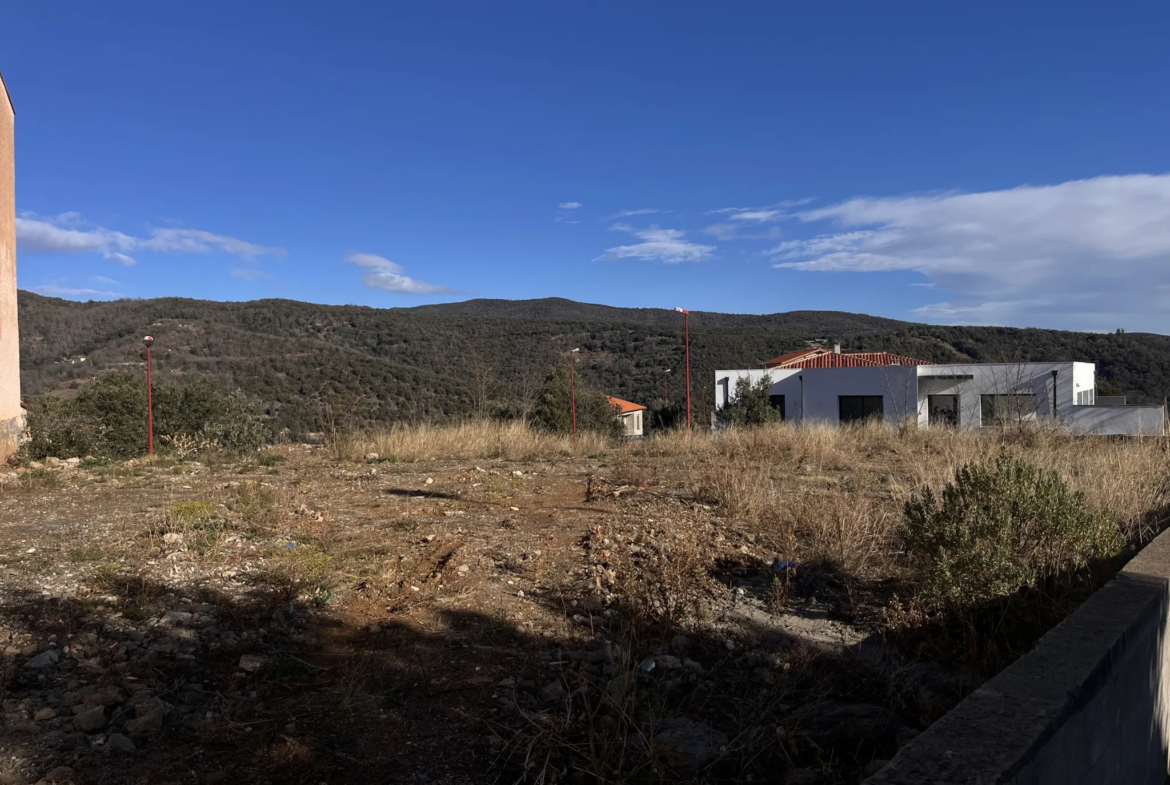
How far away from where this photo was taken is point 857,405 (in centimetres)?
3384

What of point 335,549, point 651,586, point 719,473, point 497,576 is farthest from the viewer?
point 719,473

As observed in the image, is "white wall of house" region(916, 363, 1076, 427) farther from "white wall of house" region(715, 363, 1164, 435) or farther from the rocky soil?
the rocky soil

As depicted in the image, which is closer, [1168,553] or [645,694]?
[645,694]

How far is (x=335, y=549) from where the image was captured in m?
5.81

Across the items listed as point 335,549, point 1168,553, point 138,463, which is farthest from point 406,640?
point 138,463

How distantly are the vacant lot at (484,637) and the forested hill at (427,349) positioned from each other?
1164 centimetres

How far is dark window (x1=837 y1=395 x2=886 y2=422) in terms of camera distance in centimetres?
3334

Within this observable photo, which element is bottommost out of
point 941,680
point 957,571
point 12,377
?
A: point 941,680

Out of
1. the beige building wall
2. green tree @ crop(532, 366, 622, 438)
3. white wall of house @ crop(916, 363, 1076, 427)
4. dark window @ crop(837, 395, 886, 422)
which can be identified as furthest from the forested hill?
the beige building wall

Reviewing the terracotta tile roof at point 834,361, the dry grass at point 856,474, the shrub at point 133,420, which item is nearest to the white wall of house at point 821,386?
the terracotta tile roof at point 834,361

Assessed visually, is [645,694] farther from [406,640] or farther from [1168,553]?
[1168,553]

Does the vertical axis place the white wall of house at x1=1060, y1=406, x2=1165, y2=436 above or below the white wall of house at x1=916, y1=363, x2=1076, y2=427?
below

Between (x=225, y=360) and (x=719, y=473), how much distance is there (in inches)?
1208

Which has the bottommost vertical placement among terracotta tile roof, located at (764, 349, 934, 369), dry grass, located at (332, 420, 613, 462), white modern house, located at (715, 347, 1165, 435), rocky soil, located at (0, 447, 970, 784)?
rocky soil, located at (0, 447, 970, 784)
